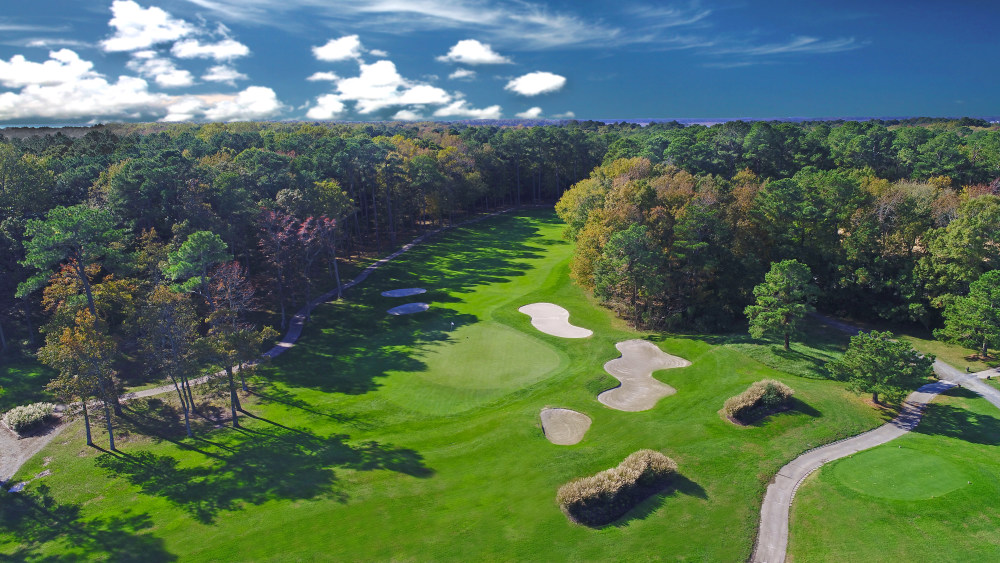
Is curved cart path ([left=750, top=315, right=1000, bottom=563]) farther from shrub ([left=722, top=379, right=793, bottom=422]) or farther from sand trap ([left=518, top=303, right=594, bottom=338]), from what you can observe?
sand trap ([left=518, top=303, right=594, bottom=338])

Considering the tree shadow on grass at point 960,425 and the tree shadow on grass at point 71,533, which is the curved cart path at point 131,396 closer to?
the tree shadow on grass at point 71,533

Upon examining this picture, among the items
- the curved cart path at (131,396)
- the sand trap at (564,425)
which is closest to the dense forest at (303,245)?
the curved cart path at (131,396)

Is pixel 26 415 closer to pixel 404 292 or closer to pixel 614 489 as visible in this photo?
pixel 404 292

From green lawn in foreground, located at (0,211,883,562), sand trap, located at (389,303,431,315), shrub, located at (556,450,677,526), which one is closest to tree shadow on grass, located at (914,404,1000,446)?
green lawn in foreground, located at (0,211,883,562)

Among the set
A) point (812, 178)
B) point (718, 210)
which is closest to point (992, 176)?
point (812, 178)

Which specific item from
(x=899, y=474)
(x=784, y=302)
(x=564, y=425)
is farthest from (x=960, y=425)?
(x=564, y=425)

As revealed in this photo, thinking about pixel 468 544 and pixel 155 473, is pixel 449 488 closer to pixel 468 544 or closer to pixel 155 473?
pixel 468 544

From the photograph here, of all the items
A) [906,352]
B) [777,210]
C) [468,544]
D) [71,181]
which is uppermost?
[71,181]
